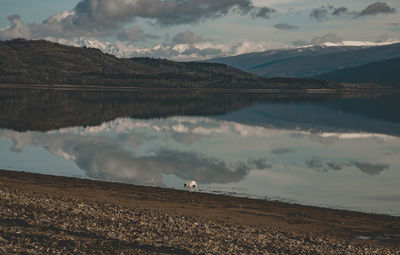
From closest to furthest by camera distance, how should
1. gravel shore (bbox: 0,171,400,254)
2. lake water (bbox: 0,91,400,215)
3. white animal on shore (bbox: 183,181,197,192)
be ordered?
1. gravel shore (bbox: 0,171,400,254)
2. white animal on shore (bbox: 183,181,197,192)
3. lake water (bbox: 0,91,400,215)

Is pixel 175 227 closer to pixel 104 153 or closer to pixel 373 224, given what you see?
pixel 373 224

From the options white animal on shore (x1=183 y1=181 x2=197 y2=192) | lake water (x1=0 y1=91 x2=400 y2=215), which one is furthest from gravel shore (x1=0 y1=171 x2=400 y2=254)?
lake water (x1=0 y1=91 x2=400 y2=215)

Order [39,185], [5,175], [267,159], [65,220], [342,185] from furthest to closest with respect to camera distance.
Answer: [267,159] → [342,185] → [5,175] → [39,185] → [65,220]

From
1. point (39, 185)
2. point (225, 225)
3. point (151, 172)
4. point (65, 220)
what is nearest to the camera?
point (65, 220)

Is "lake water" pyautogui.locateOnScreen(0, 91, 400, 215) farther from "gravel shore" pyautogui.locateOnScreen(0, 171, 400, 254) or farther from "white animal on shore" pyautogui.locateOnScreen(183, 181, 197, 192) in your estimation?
"gravel shore" pyautogui.locateOnScreen(0, 171, 400, 254)

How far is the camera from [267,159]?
185 feet

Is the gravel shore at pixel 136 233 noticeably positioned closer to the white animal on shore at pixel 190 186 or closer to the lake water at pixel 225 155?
the white animal on shore at pixel 190 186

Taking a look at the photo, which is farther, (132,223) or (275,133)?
(275,133)

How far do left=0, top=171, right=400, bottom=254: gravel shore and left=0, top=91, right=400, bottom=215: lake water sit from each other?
1177cm

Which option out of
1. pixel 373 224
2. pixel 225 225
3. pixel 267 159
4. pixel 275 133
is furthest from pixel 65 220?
pixel 275 133

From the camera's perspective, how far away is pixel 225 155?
6000 cm

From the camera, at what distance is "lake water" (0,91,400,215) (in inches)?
1625

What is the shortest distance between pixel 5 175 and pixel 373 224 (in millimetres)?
28032

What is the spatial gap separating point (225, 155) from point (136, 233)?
38637 millimetres
